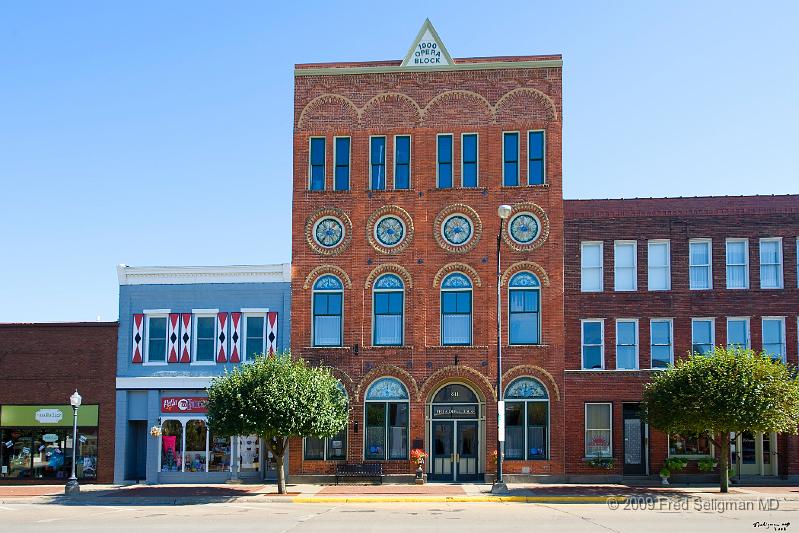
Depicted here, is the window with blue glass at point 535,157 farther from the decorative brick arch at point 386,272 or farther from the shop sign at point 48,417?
the shop sign at point 48,417

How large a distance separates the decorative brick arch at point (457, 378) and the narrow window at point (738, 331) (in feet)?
30.1

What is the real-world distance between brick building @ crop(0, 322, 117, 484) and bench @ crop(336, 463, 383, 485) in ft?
28.8

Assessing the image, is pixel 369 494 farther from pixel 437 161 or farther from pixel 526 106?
pixel 526 106

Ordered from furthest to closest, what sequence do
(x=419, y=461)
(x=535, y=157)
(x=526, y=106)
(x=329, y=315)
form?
(x=526, y=106) → (x=535, y=157) → (x=329, y=315) → (x=419, y=461)

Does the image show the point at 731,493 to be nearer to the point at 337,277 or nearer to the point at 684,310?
the point at 684,310

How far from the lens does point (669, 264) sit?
35.6 metres

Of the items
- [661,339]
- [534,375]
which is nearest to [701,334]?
[661,339]

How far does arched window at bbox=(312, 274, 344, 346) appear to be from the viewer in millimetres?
35906

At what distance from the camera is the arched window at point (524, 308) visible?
116ft

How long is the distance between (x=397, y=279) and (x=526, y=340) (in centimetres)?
535

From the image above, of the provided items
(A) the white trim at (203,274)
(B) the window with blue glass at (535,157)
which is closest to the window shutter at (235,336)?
(A) the white trim at (203,274)

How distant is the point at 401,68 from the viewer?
36.7 meters

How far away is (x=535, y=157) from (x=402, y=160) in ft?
16.7

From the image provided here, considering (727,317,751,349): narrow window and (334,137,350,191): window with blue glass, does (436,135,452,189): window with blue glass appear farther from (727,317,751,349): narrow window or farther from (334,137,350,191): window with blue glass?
(727,317,751,349): narrow window
